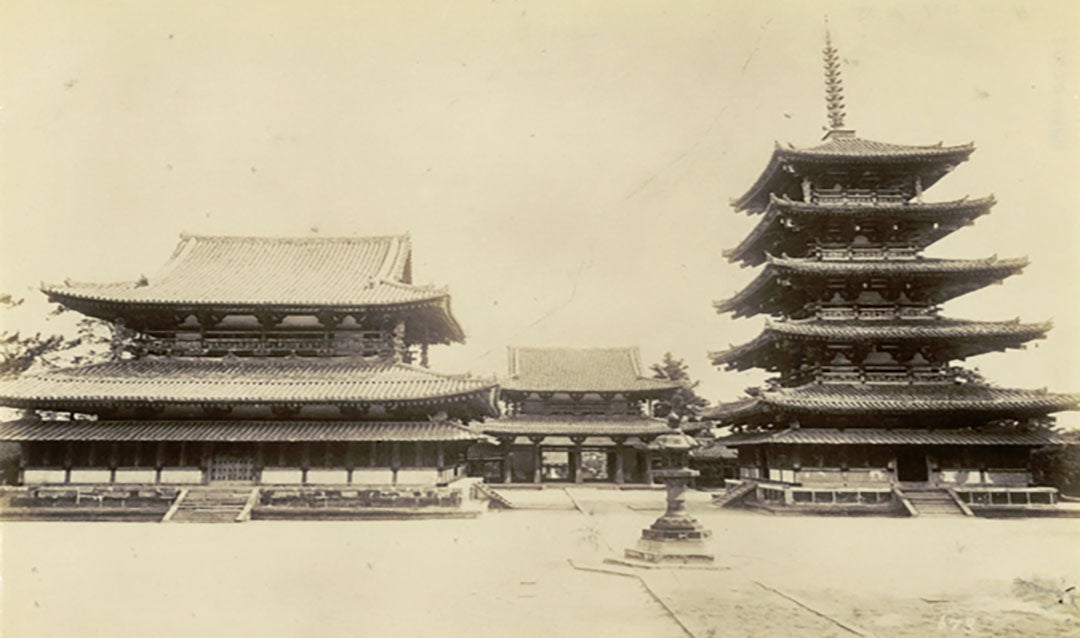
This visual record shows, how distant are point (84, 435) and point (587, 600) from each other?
17946mm

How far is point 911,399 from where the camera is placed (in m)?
22.3

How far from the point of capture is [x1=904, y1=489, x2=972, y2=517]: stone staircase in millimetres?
21812

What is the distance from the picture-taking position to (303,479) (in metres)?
21.8

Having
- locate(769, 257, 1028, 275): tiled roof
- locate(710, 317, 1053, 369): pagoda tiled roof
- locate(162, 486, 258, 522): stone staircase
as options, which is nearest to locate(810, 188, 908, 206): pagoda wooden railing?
locate(769, 257, 1028, 275): tiled roof

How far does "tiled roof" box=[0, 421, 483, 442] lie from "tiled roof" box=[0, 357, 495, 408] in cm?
98

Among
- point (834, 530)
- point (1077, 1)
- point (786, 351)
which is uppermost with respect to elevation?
point (1077, 1)

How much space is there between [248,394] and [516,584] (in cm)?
1296

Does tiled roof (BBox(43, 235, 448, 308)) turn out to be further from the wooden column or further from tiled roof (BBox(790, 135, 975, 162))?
tiled roof (BBox(790, 135, 975, 162))

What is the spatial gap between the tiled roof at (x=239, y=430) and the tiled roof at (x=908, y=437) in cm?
1055

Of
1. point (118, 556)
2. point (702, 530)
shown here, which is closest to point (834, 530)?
point (702, 530)

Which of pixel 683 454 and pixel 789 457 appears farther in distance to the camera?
pixel 789 457

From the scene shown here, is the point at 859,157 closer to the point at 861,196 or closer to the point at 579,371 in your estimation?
the point at 861,196

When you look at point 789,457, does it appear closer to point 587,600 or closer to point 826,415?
point 826,415

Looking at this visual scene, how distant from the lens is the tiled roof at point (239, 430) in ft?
69.5
